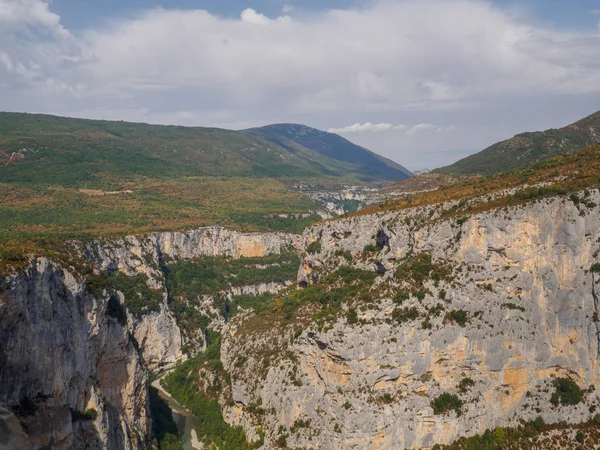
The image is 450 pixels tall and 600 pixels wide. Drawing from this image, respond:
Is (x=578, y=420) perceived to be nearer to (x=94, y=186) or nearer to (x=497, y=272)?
(x=497, y=272)

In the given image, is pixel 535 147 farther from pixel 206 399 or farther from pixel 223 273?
pixel 206 399

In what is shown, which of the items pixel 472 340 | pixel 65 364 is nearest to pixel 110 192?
pixel 65 364

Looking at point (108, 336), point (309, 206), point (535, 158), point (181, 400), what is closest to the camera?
point (108, 336)

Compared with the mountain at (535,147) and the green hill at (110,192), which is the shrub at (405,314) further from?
the mountain at (535,147)

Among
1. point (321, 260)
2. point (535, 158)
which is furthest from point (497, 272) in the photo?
point (535, 158)

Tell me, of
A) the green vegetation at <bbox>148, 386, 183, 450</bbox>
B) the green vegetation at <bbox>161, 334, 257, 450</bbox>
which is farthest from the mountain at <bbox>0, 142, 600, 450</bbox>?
the green vegetation at <bbox>148, 386, 183, 450</bbox>

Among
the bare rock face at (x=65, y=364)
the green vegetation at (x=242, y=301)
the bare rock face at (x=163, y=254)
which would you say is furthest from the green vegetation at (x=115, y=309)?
the green vegetation at (x=242, y=301)
